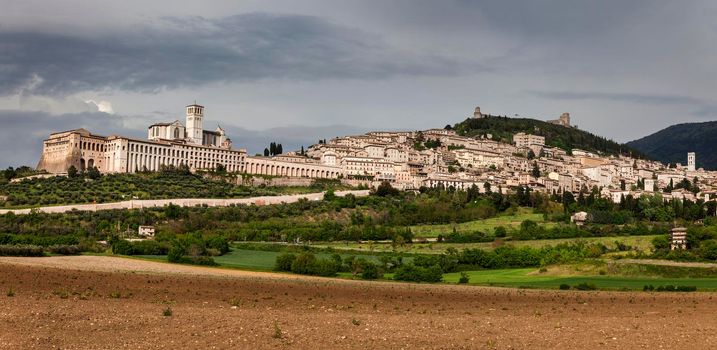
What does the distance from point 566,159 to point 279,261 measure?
137679 millimetres

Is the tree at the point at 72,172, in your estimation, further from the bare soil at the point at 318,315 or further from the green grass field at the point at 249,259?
the bare soil at the point at 318,315

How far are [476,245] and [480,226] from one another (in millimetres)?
15156

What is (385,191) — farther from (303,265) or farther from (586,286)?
(586,286)

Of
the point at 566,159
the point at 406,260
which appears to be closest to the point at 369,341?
the point at 406,260

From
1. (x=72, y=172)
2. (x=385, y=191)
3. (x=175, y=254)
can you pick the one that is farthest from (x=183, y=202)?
(x=175, y=254)

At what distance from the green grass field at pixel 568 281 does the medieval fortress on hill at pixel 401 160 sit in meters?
59.3

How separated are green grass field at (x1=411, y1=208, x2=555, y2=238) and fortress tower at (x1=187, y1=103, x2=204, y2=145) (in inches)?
A: 2566

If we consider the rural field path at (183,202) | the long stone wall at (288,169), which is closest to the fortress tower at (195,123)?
the long stone wall at (288,169)

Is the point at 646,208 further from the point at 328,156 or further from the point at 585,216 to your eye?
the point at 328,156

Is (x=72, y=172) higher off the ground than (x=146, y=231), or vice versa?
(x=72, y=172)

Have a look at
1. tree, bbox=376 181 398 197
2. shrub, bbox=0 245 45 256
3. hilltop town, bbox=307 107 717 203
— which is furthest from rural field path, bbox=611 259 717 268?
hilltop town, bbox=307 107 717 203

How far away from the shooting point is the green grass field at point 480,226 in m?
83.9

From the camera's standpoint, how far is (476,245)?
2906 inches

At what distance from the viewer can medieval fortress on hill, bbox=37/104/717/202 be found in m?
126
